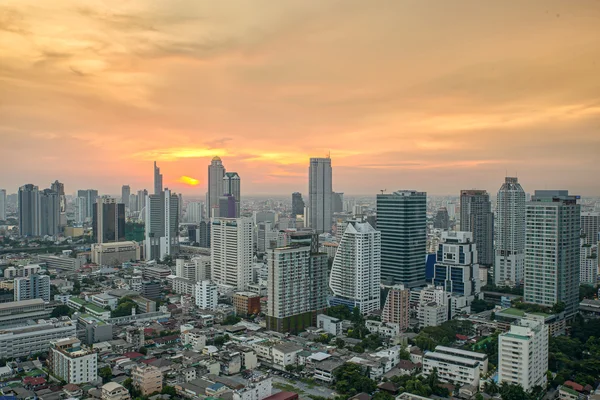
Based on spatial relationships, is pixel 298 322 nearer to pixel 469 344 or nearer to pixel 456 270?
pixel 469 344

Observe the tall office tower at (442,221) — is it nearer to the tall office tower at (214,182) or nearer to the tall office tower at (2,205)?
the tall office tower at (214,182)

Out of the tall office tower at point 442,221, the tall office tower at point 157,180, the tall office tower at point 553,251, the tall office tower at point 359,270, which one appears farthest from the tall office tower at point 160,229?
the tall office tower at point 553,251

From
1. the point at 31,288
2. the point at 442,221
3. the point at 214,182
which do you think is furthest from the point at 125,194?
the point at 31,288

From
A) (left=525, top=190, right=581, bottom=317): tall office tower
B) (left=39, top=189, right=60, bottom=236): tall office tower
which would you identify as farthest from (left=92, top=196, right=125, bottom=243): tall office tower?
(left=525, top=190, right=581, bottom=317): tall office tower

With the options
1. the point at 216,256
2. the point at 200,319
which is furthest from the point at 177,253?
the point at 200,319

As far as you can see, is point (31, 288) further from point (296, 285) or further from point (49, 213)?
point (49, 213)
